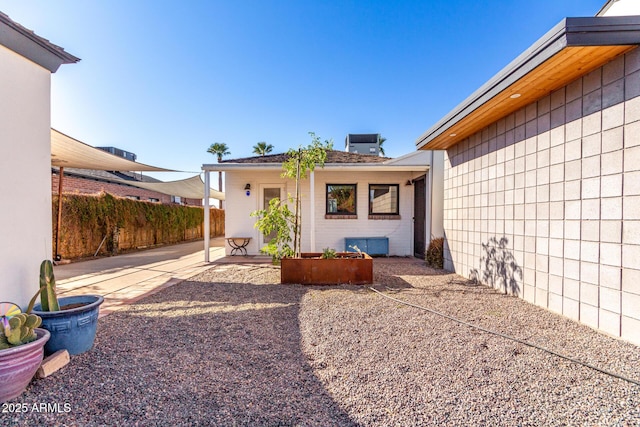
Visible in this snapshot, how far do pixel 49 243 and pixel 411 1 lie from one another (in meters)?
8.24

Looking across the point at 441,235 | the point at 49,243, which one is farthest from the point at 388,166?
the point at 49,243

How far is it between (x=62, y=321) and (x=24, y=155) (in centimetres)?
149

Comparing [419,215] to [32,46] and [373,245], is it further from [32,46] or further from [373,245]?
[32,46]

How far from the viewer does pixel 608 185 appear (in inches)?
111

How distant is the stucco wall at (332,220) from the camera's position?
8.57 metres

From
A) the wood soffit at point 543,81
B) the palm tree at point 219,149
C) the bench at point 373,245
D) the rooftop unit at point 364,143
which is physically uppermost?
the palm tree at point 219,149

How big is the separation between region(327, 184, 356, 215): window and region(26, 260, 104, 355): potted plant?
6.78 metres

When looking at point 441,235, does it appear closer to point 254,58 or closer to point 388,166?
point 388,166

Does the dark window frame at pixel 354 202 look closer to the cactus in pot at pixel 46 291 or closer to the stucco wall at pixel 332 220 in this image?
the stucco wall at pixel 332 220

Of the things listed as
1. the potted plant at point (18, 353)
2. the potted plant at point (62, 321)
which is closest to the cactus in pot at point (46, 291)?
the potted plant at point (62, 321)

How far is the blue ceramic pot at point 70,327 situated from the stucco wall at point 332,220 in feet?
20.4

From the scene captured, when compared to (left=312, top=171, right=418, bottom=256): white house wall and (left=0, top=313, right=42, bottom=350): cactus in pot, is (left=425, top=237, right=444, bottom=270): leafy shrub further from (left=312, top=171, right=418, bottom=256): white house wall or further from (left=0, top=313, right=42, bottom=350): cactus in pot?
(left=0, top=313, right=42, bottom=350): cactus in pot

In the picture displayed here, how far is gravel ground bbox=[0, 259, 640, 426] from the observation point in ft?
5.46

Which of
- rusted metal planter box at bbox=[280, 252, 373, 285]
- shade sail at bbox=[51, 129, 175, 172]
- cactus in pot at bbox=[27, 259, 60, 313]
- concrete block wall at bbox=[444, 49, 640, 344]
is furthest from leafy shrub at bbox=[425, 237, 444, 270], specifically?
shade sail at bbox=[51, 129, 175, 172]
